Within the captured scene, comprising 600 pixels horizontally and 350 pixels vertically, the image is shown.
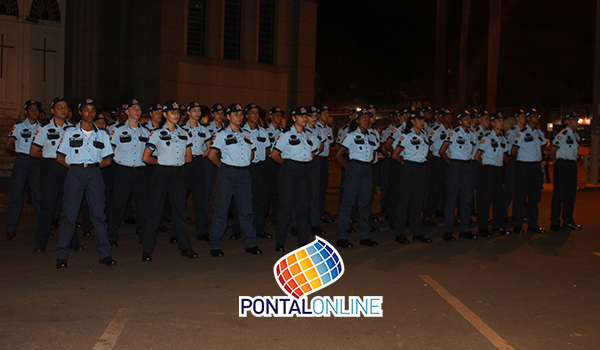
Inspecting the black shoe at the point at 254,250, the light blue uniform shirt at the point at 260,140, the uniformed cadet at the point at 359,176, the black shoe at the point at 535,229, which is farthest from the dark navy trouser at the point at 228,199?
the black shoe at the point at 535,229

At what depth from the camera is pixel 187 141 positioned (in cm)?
930

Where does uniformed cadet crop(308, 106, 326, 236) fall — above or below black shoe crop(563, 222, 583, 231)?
above

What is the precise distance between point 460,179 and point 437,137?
2.43 metres

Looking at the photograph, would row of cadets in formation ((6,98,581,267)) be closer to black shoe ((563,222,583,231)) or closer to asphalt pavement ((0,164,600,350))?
black shoe ((563,222,583,231))

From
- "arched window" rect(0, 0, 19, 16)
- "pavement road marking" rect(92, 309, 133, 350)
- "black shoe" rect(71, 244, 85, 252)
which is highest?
"arched window" rect(0, 0, 19, 16)

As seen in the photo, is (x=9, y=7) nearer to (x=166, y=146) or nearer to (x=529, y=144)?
(x=166, y=146)

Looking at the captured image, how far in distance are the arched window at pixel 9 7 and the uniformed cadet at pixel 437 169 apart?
49.8 ft

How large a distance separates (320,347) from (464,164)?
6.57m

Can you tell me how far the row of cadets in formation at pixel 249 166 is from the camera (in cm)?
875

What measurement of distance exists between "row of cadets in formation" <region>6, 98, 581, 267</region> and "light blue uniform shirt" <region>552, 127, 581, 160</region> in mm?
19

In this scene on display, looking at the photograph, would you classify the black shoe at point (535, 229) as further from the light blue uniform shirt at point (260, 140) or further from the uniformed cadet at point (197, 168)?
the uniformed cadet at point (197, 168)

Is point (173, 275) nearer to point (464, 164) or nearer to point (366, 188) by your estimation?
point (366, 188)

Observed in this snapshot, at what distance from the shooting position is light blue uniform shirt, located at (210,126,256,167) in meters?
9.42

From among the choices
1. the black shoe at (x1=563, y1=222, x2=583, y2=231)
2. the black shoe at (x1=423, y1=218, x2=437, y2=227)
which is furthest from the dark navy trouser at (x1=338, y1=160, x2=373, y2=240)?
the black shoe at (x1=563, y1=222, x2=583, y2=231)
